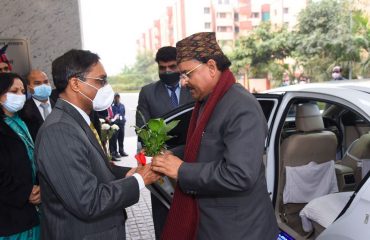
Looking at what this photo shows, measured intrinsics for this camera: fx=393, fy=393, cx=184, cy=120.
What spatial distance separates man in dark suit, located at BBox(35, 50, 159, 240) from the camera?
181cm

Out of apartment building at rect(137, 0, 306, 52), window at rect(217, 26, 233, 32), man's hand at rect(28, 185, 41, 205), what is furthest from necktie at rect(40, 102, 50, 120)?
window at rect(217, 26, 233, 32)

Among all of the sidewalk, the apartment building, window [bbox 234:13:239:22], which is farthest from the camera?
window [bbox 234:13:239:22]

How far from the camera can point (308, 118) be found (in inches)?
151

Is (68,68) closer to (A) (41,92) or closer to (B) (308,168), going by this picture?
(A) (41,92)

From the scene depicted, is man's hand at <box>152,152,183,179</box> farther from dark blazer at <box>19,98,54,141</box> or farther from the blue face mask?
the blue face mask

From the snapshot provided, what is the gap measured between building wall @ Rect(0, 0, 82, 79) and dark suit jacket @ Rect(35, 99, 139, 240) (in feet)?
10.5

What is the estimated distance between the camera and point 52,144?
1.82 m

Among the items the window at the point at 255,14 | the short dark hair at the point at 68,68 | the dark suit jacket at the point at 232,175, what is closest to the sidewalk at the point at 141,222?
the dark suit jacket at the point at 232,175

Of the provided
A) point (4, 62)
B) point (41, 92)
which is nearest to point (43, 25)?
point (4, 62)

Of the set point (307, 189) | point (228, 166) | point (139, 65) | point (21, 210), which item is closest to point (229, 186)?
point (228, 166)

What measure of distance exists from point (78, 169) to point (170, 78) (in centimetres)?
209

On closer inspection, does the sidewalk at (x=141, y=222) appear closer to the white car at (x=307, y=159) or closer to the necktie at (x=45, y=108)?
the white car at (x=307, y=159)

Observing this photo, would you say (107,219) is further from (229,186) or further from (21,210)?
(21,210)

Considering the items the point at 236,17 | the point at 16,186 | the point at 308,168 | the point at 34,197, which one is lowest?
the point at 308,168
